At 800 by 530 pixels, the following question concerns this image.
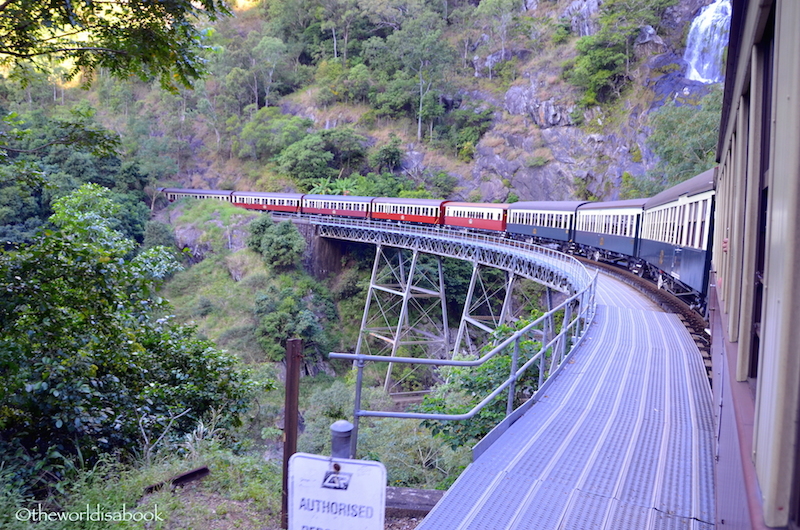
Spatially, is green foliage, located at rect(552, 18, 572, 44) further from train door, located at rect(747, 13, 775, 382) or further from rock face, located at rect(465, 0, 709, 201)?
train door, located at rect(747, 13, 775, 382)

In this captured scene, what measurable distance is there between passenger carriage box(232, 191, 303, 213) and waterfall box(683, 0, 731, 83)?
26.9m

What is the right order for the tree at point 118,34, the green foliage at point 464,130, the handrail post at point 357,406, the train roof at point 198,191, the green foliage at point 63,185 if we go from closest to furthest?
the handrail post at point 357,406 < the tree at point 118,34 < the green foliage at point 63,185 < the train roof at point 198,191 < the green foliage at point 464,130

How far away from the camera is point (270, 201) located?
121 ft

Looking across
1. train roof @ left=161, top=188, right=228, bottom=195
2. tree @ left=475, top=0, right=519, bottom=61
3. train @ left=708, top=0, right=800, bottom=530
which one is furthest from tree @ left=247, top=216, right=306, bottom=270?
tree @ left=475, top=0, right=519, bottom=61

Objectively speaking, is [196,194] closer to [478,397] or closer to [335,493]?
[478,397]

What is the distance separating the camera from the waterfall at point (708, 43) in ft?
111

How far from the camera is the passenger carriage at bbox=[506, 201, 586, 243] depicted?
73.4 ft

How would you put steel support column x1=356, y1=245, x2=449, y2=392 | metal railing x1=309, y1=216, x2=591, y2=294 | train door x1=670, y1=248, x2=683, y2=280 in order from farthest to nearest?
steel support column x1=356, y1=245, x2=449, y2=392
metal railing x1=309, y1=216, x2=591, y2=294
train door x1=670, y1=248, x2=683, y2=280

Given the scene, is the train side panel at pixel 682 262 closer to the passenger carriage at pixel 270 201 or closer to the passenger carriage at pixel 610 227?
the passenger carriage at pixel 610 227

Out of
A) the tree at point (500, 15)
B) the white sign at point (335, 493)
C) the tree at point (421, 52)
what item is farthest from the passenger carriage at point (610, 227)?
the tree at point (500, 15)

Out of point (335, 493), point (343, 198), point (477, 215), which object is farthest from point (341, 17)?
point (335, 493)

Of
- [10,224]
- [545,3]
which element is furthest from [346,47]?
[10,224]

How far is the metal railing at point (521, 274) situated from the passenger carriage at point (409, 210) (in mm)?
858

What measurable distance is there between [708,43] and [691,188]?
31.5 meters
